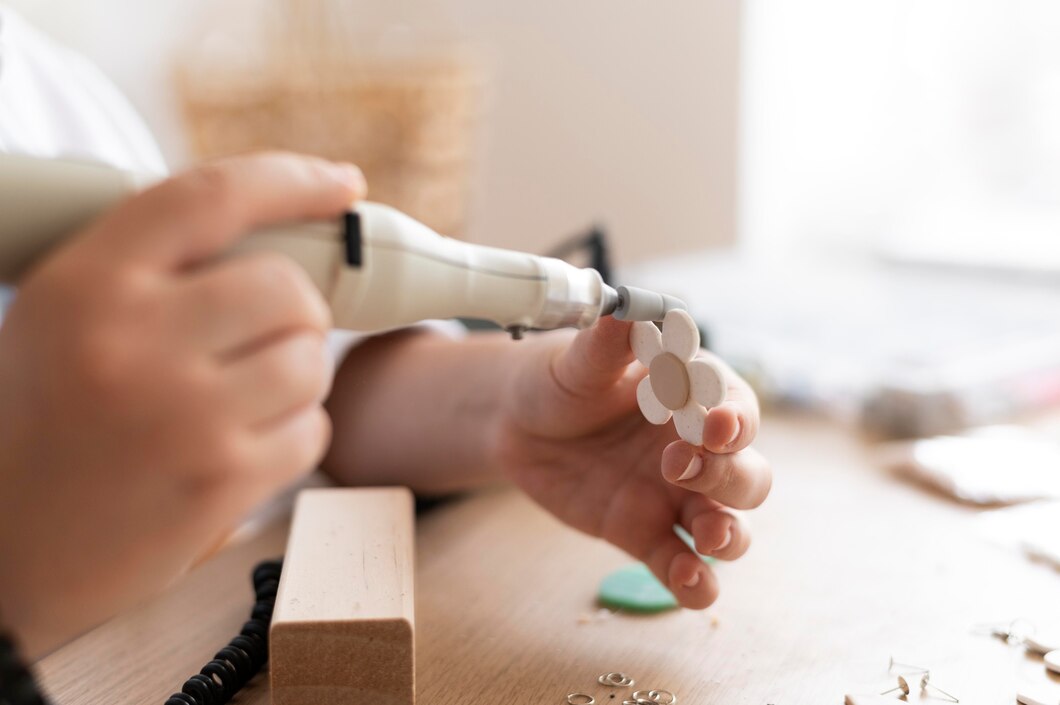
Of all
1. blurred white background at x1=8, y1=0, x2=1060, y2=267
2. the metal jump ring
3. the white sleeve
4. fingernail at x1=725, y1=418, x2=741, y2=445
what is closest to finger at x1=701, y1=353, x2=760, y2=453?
fingernail at x1=725, y1=418, x2=741, y2=445

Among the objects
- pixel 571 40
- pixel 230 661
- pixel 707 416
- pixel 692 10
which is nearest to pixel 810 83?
pixel 692 10

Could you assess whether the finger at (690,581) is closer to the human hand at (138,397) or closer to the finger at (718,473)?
the finger at (718,473)

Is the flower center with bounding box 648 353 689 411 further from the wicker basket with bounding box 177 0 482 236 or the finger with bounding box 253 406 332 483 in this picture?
the wicker basket with bounding box 177 0 482 236

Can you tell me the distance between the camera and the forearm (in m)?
0.62

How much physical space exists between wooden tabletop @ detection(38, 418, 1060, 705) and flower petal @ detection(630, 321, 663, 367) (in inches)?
5.1

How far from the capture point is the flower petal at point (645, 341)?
45cm

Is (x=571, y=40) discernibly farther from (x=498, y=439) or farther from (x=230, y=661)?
(x=230, y=661)

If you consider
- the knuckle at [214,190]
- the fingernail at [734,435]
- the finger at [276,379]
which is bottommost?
the fingernail at [734,435]

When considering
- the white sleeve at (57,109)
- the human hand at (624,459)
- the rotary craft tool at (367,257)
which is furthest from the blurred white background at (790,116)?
the rotary craft tool at (367,257)

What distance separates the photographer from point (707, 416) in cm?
43

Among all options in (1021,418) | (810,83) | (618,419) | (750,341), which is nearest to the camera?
(618,419)

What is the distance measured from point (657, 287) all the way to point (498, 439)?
526 millimetres

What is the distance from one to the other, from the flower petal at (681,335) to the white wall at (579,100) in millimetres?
1015

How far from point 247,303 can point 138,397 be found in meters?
0.04
